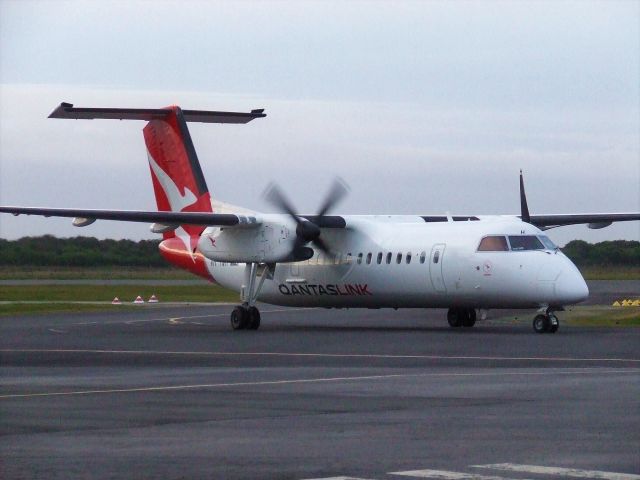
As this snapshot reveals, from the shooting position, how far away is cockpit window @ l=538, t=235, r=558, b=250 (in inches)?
1171

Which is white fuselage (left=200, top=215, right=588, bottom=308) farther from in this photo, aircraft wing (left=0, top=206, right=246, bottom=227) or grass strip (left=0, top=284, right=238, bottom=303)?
grass strip (left=0, top=284, right=238, bottom=303)

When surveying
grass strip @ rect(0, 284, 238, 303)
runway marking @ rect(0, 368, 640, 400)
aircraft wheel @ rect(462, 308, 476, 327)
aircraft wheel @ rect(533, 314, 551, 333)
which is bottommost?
runway marking @ rect(0, 368, 640, 400)

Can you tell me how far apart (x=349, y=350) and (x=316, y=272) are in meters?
9.86

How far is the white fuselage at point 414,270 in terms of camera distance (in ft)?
95.5

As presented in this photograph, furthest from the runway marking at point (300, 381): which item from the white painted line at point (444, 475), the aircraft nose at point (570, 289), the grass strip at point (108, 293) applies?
the grass strip at point (108, 293)

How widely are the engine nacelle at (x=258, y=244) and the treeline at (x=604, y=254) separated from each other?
30.6m

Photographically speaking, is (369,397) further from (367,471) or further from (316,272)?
(316,272)

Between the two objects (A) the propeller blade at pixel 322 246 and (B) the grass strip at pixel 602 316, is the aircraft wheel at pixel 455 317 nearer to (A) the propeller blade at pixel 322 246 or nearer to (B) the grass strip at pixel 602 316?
(B) the grass strip at pixel 602 316

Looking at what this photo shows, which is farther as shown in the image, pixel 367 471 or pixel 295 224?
pixel 295 224

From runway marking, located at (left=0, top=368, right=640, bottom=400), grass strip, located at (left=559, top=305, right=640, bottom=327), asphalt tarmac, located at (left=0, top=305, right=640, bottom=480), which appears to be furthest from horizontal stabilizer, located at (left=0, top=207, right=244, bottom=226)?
runway marking, located at (left=0, top=368, right=640, bottom=400)

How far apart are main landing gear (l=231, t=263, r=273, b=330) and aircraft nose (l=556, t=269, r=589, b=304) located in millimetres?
8270

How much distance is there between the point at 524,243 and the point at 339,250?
577 centimetres

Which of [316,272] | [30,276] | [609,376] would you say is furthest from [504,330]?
[30,276]

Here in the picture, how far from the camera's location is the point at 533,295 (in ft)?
94.9
